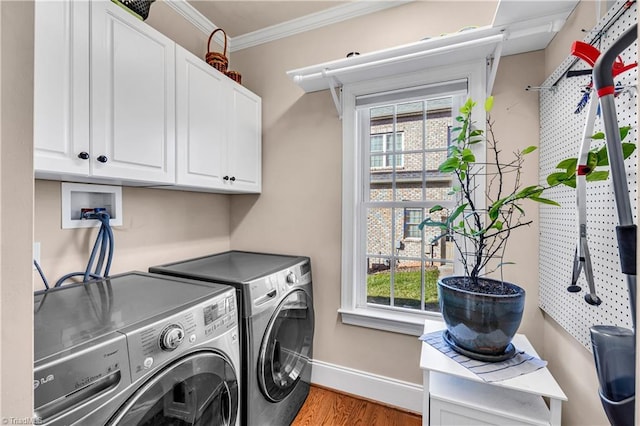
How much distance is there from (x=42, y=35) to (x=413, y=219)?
201 cm

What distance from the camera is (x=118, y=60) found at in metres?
1.24

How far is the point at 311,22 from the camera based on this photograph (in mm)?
2082

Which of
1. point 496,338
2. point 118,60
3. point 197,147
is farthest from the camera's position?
point 197,147

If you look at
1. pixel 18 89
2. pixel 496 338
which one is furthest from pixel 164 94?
pixel 496 338

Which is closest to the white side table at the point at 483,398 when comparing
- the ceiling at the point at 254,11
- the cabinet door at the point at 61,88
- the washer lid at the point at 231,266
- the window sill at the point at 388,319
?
the window sill at the point at 388,319

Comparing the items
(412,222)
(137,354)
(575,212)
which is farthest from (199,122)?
(575,212)

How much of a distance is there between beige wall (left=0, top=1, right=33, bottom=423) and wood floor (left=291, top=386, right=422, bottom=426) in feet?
5.59

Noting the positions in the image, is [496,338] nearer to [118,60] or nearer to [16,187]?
[16,187]

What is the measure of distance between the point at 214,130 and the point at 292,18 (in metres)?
1.10

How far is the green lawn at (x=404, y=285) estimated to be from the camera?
1894mm

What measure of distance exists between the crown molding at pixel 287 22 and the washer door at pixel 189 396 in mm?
2192

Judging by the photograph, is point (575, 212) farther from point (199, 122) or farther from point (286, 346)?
point (199, 122)

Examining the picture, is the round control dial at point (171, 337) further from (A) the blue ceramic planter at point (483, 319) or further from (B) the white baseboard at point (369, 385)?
(B) the white baseboard at point (369, 385)

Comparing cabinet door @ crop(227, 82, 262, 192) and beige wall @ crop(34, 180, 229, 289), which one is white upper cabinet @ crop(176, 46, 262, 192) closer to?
cabinet door @ crop(227, 82, 262, 192)
